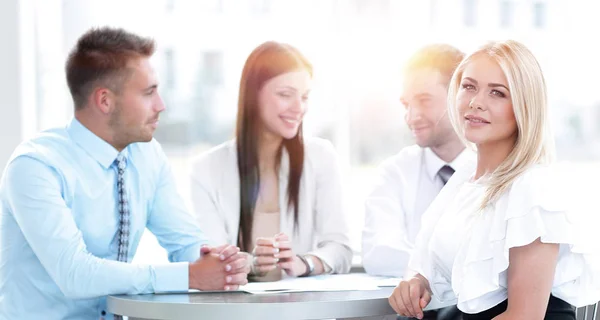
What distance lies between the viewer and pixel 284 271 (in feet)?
8.23

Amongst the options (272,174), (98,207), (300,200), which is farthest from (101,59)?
(300,200)

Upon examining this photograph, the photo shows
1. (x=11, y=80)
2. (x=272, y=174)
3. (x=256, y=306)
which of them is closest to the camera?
(x=256, y=306)

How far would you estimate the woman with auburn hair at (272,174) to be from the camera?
110 inches

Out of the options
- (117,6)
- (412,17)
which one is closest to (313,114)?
(412,17)

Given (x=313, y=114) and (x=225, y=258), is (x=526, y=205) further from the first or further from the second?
(x=313, y=114)

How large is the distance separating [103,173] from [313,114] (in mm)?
1525

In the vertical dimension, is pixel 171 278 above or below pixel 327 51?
below

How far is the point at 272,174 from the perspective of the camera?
2863 millimetres

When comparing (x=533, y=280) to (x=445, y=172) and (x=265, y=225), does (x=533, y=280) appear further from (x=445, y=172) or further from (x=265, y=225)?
(x=265, y=225)

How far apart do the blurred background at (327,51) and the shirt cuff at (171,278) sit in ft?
4.80

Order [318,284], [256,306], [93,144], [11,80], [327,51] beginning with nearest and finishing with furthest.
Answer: [256,306]
[318,284]
[93,144]
[11,80]
[327,51]

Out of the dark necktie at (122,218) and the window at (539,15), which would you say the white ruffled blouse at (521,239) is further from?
the window at (539,15)

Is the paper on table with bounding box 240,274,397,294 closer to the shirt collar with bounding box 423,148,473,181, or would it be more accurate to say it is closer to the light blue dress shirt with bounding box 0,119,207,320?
the light blue dress shirt with bounding box 0,119,207,320

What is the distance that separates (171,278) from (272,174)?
79 cm
